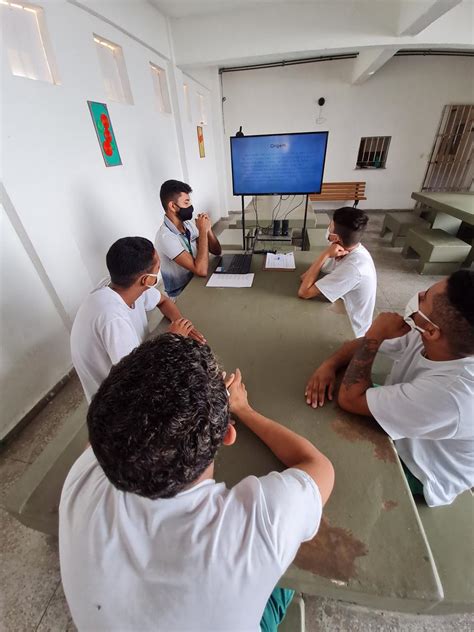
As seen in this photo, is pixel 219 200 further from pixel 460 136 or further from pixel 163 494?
pixel 163 494

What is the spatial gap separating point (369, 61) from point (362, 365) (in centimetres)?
558

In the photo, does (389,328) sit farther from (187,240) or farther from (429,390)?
(187,240)

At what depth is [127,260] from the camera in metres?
1.02

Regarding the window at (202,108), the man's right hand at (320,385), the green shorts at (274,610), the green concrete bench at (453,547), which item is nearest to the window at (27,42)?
the man's right hand at (320,385)

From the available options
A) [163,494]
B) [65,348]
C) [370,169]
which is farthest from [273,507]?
[370,169]

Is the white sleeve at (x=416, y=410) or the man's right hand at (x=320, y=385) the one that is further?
the man's right hand at (x=320, y=385)

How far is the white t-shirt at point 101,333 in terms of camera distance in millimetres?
930

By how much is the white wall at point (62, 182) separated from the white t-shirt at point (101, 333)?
3.19ft

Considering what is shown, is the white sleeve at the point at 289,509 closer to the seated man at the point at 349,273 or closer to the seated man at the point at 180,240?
the seated man at the point at 349,273

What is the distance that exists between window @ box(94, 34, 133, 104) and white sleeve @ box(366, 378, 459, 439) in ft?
10.6

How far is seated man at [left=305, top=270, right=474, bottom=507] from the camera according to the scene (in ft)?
2.08

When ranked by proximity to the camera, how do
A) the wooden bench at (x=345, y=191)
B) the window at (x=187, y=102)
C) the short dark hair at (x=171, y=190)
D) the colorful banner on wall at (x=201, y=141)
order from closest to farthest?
the short dark hair at (x=171, y=190) < the window at (x=187, y=102) < the colorful banner on wall at (x=201, y=141) < the wooden bench at (x=345, y=191)

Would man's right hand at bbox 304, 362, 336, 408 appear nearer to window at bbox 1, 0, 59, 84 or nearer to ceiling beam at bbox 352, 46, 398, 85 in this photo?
window at bbox 1, 0, 59, 84

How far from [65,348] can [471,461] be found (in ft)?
7.55
